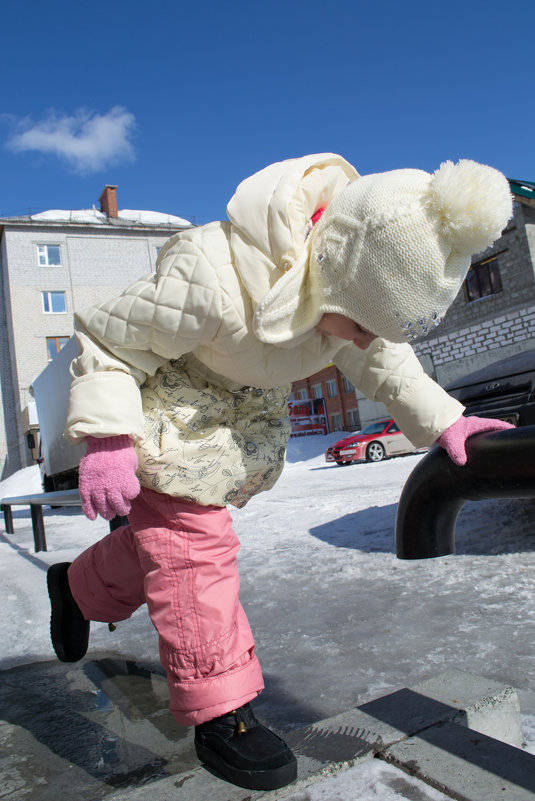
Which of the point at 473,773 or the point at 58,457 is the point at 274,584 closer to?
the point at 473,773

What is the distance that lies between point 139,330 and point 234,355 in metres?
0.24

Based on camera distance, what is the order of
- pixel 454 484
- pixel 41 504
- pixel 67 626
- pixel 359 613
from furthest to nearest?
1. pixel 41 504
2. pixel 359 613
3. pixel 67 626
4. pixel 454 484

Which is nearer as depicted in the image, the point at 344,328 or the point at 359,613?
the point at 344,328

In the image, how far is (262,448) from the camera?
67.9 inches

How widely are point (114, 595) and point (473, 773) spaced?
115 cm

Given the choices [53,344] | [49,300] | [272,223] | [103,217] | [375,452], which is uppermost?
[103,217]

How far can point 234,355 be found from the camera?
154 cm

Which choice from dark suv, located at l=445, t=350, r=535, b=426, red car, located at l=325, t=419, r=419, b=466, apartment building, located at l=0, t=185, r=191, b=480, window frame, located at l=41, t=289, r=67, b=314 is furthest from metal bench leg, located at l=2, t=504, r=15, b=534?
window frame, located at l=41, t=289, r=67, b=314

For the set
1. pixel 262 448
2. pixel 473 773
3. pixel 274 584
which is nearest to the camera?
pixel 473 773

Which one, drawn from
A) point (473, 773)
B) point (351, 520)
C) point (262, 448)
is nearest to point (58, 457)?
point (351, 520)

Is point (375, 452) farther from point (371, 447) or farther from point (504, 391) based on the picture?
point (504, 391)

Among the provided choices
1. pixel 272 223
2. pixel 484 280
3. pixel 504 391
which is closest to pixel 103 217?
pixel 484 280

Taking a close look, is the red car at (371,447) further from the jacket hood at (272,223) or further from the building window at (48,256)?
the building window at (48,256)

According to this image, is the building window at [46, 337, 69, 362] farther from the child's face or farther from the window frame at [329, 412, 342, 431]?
the child's face
